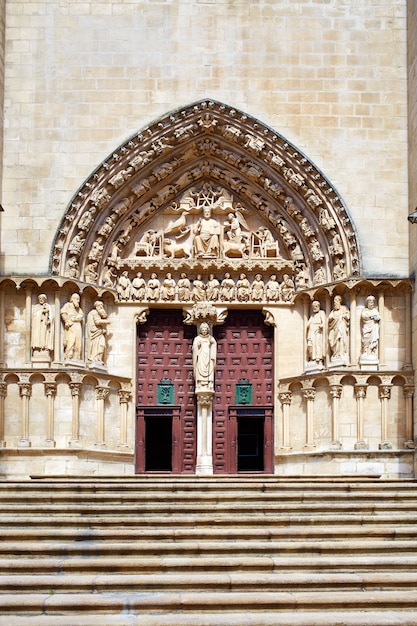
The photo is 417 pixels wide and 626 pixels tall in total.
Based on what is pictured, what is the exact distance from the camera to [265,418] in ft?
57.1

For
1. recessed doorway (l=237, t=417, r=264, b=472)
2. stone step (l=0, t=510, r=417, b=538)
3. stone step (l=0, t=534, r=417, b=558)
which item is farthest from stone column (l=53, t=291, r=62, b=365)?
stone step (l=0, t=534, r=417, b=558)

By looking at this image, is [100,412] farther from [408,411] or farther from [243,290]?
[408,411]

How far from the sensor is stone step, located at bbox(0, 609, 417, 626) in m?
8.61

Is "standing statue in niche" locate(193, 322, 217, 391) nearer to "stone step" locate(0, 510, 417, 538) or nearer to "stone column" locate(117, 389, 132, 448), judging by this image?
"stone column" locate(117, 389, 132, 448)

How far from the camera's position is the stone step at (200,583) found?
375 inches

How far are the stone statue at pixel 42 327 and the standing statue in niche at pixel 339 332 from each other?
4618 mm

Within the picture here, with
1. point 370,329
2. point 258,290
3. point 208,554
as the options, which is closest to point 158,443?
point 258,290

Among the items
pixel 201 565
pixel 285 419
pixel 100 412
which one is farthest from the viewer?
pixel 285 419

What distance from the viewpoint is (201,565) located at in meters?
10.0

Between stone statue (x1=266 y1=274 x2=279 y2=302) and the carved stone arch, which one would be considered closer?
the carved stone arch

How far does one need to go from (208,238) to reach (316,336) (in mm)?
2577

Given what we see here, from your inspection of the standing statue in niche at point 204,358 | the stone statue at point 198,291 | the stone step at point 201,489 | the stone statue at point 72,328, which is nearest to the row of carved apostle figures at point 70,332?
the stone statue at point 72,328

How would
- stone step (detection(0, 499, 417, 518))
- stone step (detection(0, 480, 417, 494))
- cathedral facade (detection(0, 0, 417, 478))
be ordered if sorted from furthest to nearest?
1. cathedral facade (detection(0, 0, 417, 478))
2. stone step (detection(0, 480, 417, 494))
3. stone step (detection(0, 499, 417, 518))

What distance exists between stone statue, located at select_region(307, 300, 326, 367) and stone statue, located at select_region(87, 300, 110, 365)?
136 inches
